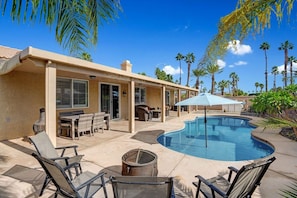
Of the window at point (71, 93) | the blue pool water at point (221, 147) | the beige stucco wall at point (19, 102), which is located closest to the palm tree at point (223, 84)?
the blue pool water at point (221, 147)

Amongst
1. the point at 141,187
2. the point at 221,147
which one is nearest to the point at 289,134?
the point at 221,147

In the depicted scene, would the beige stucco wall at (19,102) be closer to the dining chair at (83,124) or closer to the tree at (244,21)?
the dining chair at (83,124)

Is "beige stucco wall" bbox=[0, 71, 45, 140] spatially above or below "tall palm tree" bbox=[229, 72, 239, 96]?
below

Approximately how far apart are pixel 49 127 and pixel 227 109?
72.0ft

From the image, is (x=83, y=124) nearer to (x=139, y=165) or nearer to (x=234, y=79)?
(x=139, y=165)

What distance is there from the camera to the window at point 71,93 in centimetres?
888

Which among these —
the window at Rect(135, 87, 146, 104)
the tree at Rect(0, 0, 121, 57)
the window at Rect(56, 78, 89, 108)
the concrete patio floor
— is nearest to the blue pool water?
the concrete patio floor

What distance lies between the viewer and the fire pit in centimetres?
338

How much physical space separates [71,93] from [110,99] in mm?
3328

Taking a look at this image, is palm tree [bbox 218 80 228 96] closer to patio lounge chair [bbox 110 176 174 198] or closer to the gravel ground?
the gravel ground

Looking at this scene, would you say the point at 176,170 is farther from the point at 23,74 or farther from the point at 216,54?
the point at 23,74

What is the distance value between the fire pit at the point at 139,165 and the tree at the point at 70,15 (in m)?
2.37

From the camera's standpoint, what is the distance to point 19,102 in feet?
25.2

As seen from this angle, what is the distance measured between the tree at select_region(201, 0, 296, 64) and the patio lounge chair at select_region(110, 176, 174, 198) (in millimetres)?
3275
